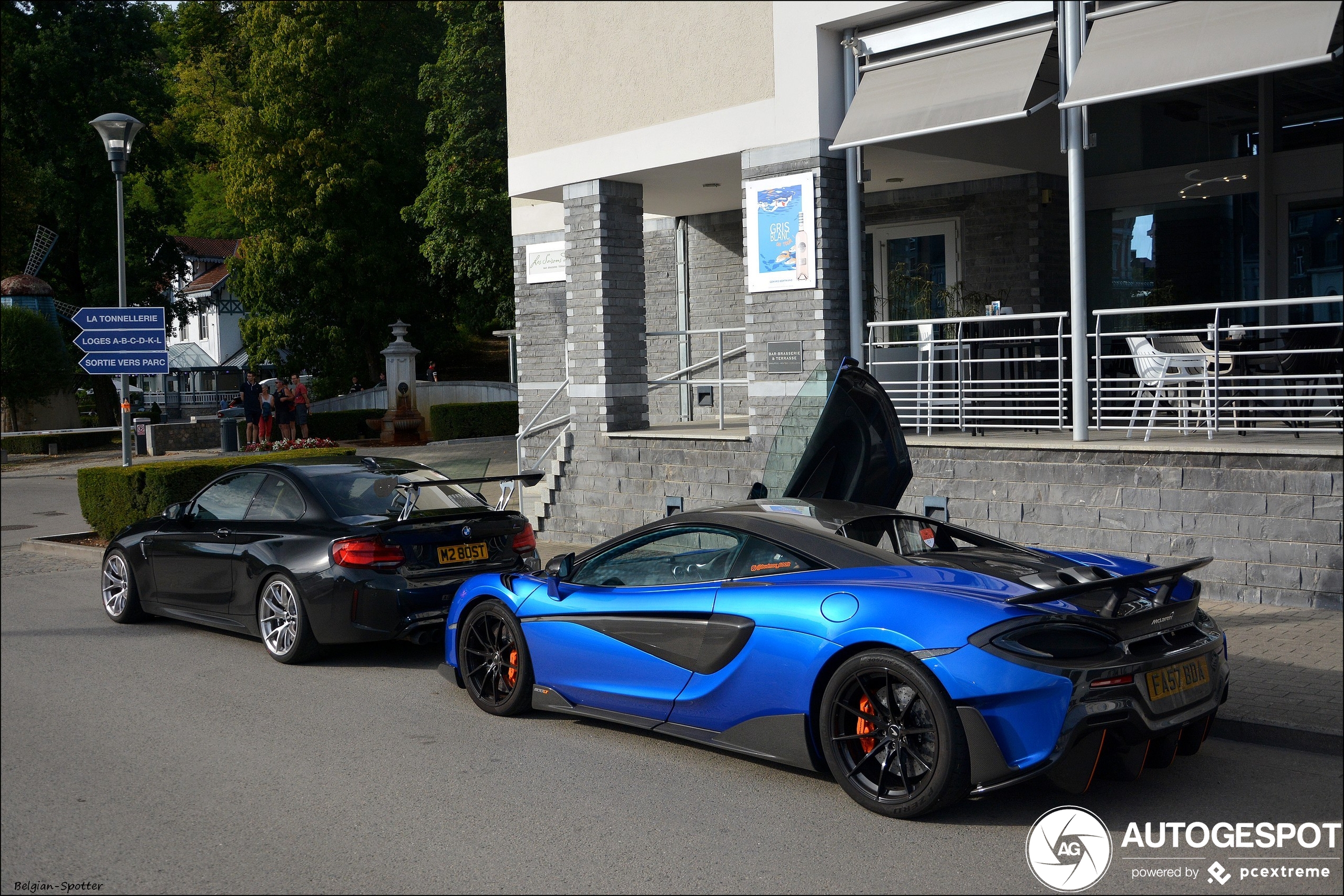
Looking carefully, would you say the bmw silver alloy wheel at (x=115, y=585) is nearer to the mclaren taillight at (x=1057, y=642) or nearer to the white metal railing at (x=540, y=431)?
the white metal railing at (x=540, y=431)

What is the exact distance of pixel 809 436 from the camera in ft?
25.7

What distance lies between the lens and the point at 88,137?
34.5 metres

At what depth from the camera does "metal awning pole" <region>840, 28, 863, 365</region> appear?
1146 centimetres

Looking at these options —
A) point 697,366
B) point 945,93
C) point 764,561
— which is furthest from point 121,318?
point 764,561

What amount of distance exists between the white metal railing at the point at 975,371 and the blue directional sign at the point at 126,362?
7949 millimetres

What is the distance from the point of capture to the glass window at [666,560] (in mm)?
5781

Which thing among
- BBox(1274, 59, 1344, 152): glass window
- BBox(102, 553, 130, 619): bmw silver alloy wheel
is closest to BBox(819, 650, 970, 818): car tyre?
BBox(102, 553, 130, 619): bmw silver alloy wheel

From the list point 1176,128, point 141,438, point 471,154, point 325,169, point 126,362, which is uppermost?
point 325,169

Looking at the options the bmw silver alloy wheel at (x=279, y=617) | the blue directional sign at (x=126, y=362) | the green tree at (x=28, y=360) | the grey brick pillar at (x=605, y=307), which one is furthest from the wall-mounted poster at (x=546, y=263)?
the green tree at (x=28, y=360)

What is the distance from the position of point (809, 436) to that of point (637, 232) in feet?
23.3

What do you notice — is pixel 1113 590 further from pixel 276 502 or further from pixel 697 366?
pixel 697 366

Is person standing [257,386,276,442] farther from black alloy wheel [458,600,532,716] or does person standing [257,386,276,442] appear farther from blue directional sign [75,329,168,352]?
black alloy wheel [458,600,532,716]

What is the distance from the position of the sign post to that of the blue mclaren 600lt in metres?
8.29

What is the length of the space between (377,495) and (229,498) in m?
1.44
